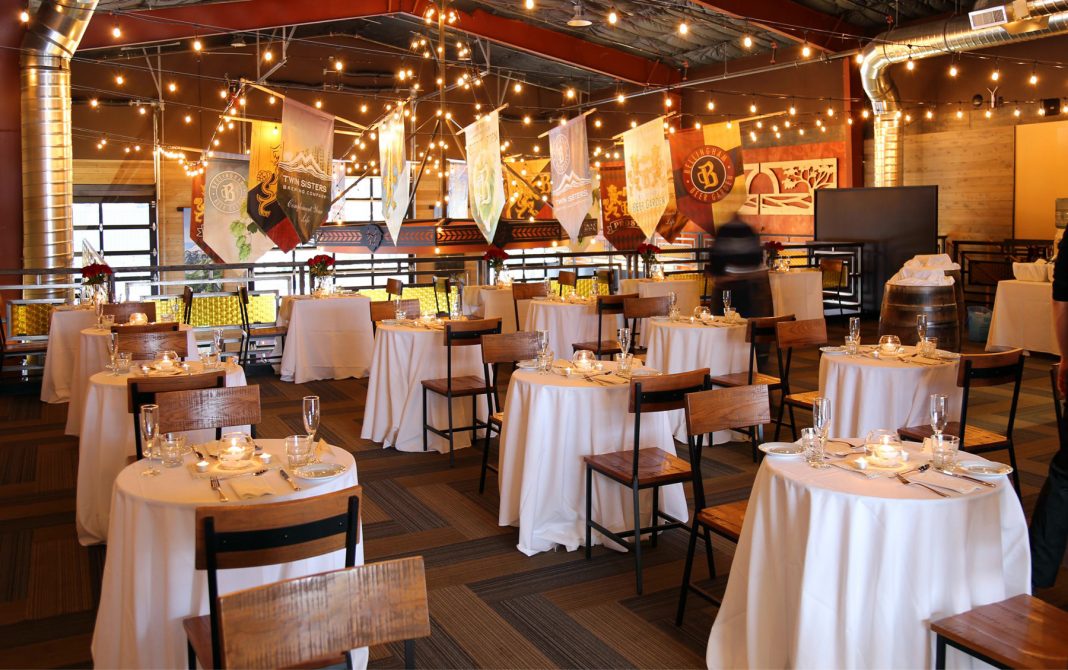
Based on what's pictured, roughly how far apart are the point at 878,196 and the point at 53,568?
12.0m

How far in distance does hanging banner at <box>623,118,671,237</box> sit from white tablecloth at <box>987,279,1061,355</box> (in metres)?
3.68

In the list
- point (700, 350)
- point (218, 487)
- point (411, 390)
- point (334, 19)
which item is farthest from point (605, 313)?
point (334, 19)

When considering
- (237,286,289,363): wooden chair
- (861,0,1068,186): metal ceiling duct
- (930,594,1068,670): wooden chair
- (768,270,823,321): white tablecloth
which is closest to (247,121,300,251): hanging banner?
(237,286,289,363): wooden chair

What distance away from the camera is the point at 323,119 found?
28.8 ft

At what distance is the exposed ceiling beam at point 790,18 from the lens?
13461 millimetres

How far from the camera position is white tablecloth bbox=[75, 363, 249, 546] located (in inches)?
186

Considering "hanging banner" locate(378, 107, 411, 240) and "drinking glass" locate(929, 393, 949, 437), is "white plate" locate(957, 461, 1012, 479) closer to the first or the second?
"drinking glass" locate(929, 393, 949, 437)

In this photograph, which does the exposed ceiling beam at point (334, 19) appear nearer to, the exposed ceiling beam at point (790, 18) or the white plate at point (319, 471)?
the exposed ceiling beam at point (790, 18)

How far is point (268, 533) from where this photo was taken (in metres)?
2.39

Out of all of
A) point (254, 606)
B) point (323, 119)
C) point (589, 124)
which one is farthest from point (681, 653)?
point (589, 124)

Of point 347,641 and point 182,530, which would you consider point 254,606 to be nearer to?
point 347,641

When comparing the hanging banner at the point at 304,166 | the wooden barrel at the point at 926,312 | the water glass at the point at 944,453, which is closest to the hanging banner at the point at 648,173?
the wooden barrel at the point at 926,312

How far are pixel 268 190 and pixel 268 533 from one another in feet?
22.7

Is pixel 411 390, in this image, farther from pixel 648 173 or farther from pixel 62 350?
pixel 648 173
